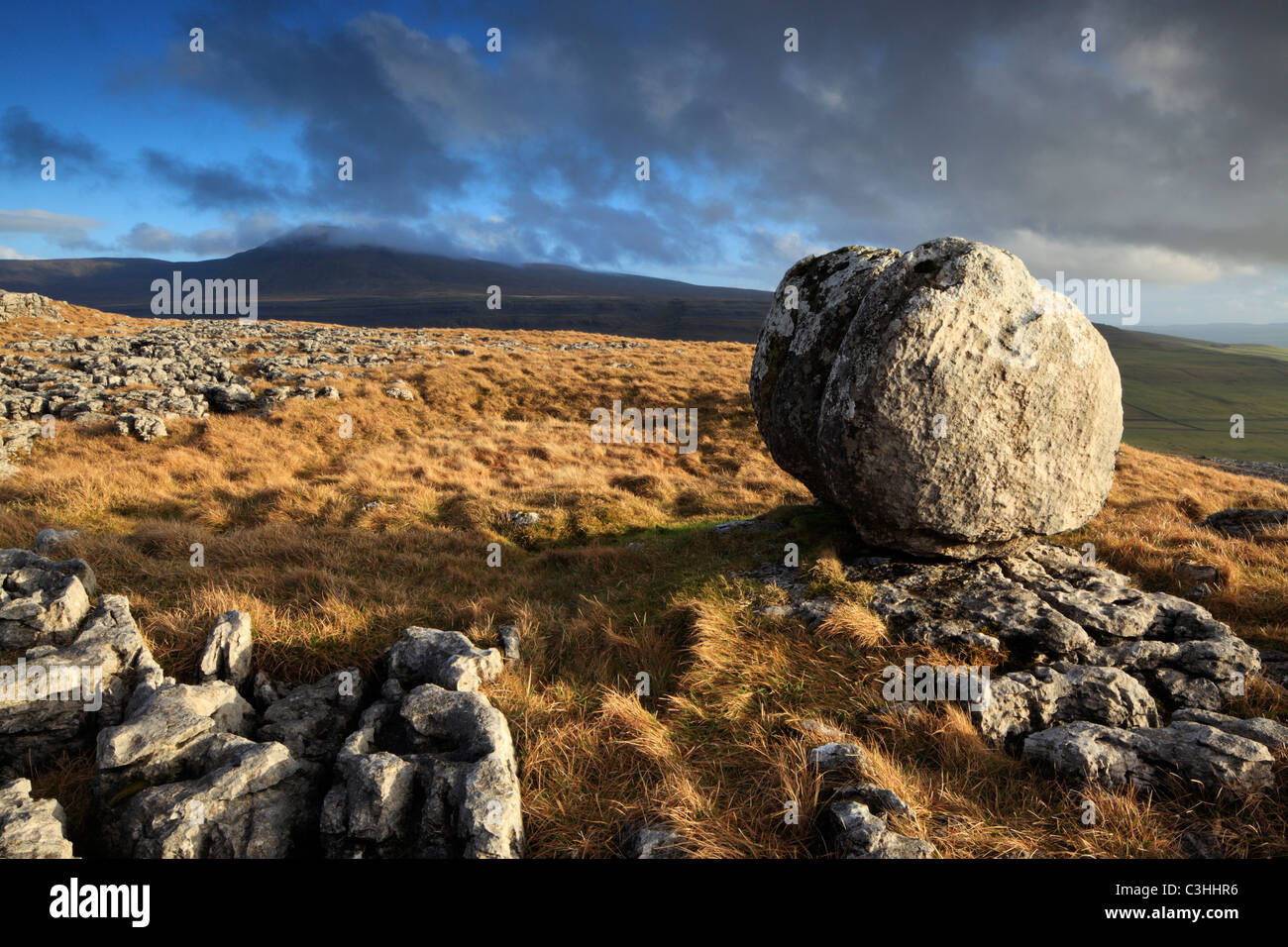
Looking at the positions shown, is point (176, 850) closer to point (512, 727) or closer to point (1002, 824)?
point (512, 727)

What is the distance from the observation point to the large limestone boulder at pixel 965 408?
8656mm

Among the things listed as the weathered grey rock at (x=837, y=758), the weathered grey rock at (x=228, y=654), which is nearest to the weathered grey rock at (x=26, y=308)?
the weathered grey rock at (x=228, y=654)

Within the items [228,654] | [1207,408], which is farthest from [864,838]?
[1207,408]

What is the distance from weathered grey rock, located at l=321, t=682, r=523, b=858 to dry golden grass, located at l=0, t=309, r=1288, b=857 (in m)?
0.54

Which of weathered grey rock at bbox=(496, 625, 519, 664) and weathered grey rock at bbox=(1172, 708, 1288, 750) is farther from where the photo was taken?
weathered grey rock at bbox=(496, 625, 519, 664)

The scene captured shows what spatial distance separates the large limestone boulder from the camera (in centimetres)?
866

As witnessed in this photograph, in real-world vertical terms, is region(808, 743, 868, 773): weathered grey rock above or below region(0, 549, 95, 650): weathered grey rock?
below

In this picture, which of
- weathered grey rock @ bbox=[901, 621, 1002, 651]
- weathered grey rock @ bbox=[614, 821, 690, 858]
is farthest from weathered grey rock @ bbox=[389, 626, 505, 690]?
weathered grey rock @ bbox=[901, 621, 1002, 651]

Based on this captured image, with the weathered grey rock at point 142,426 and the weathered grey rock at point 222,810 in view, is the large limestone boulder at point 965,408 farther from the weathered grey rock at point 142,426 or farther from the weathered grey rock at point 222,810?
the weathered grey rock at point 142,426

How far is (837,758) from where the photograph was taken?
20.3 ft

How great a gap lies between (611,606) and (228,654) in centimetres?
519

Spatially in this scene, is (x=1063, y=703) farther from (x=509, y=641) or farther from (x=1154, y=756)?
(x=509, y=641)

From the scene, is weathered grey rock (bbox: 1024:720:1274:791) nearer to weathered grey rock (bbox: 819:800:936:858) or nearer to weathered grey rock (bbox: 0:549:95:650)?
weathered grey rock (bbox: 819:800:936:858)

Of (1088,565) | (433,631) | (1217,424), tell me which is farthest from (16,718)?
(1217,424)
